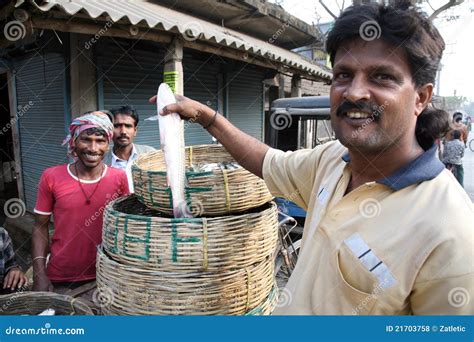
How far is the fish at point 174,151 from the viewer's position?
185cm

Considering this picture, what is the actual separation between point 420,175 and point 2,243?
9.47 ft

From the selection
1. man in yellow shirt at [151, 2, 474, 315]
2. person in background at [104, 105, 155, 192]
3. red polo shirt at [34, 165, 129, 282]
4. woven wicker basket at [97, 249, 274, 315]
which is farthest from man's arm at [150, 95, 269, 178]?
person in background at [104, 105, 155, 192]

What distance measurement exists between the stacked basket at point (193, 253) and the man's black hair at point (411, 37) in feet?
2.95

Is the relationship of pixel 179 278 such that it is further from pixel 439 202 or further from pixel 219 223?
pixel 439 202

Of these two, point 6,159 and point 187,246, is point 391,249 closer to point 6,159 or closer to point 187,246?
point 187,246

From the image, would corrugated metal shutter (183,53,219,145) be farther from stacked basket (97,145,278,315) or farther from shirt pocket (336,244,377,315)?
shirt pocket (336,244,377,315)

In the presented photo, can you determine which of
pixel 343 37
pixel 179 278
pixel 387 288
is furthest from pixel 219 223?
pixel 343 37

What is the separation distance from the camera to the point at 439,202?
4.08 ft

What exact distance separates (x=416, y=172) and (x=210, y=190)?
1.02 meters

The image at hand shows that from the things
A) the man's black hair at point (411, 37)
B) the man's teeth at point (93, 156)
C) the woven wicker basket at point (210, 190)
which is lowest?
the woven wicker basket at point (210, 190)

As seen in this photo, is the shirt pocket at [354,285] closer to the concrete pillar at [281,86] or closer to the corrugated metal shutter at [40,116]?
the corrugated metal shutter at [40,116]

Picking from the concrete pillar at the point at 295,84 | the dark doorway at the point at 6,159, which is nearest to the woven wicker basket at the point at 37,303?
the dark doorway at the point at 6,159

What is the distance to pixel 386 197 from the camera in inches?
54.3

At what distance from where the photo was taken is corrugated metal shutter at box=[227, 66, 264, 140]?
845 cm
